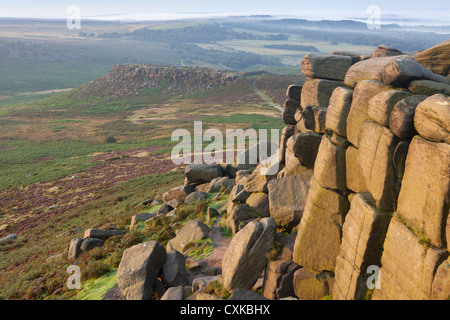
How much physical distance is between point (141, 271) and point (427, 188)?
12.5 meters

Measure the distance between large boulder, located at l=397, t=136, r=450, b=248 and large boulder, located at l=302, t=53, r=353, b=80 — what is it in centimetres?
877

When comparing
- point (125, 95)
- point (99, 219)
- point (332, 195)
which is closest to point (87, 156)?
point (99, 219)

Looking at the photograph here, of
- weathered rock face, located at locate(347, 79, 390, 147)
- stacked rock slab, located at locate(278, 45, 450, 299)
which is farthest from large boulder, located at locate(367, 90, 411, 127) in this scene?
weathered rock face, located at locate(347, 79, 390, 147)

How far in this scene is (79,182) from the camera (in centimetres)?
5341

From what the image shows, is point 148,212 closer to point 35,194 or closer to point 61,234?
point 61,234

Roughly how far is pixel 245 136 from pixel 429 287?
6953cm

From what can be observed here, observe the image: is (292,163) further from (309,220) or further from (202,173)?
(202,173)

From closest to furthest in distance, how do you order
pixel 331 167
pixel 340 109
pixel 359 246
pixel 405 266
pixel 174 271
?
pixel 405 266
pixel 359 246
pixel 340 109
pixel 331 167
pixel 174 271

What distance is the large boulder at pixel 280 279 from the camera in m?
14.3

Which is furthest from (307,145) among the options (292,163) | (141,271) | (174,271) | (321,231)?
(141,271)

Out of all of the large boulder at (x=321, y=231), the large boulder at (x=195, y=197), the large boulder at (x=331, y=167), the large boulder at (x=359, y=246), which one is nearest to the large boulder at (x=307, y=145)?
the large boulder at (x=331, y=167)

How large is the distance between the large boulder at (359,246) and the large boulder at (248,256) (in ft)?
11.7

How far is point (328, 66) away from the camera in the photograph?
61.3ft

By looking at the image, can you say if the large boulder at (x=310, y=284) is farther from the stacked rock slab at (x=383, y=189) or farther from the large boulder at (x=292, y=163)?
the large boulder at (x=292, y=163)
